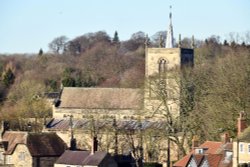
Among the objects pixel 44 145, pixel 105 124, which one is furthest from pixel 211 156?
pixel 105 124

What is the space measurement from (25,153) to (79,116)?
14555 mm

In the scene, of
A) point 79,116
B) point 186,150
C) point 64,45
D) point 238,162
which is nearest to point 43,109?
point 79,116

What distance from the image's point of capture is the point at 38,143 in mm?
73188

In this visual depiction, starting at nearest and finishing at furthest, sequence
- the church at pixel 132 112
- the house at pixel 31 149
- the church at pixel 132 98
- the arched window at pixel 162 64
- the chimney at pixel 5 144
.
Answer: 1. the house at pixel 31 149
2. the church at pixel 132 112
3. the chimney at pixel 5 144
4. the church at pixel 132 98
5. the arched window at pixel 162 64

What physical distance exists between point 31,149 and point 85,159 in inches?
A: 242

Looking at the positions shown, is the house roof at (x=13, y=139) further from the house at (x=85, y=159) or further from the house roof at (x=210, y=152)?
the house roof at (x=210, y=152)

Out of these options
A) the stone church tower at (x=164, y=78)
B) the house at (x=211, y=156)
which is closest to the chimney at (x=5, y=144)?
the stone church tower at (x=164, y=78)

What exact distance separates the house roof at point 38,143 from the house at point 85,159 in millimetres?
2719

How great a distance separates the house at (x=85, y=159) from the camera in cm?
6700

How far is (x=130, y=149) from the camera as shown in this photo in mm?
75062

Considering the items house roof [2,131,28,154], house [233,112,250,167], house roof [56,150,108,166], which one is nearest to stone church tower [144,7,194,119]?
house roof [56,150,108,166]

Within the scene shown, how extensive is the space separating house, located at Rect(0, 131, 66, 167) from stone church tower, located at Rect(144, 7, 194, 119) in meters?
8.01

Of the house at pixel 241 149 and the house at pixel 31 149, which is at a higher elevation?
the house at pixel 241 149

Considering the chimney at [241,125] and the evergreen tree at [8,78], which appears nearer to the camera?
the chimney at [241,125]
